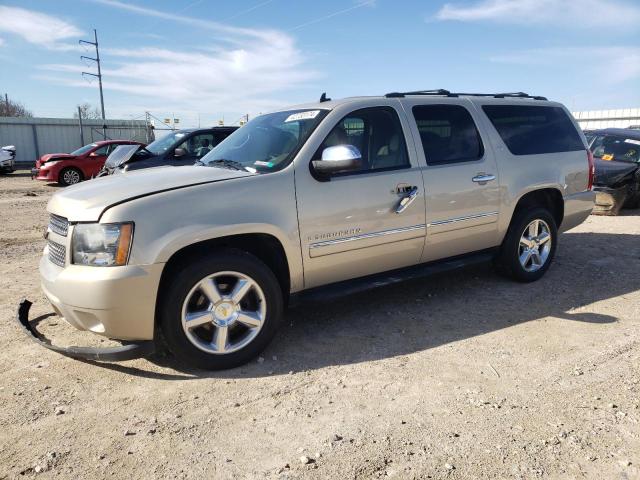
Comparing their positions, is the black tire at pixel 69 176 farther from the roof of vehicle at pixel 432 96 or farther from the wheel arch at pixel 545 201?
the wheel arch at pixel 545 201

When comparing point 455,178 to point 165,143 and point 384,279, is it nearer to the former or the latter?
point 384,279

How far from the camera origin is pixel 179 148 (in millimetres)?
9703

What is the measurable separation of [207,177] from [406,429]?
2112 millimetres

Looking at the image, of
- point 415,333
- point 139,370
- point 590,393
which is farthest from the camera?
point 415,333

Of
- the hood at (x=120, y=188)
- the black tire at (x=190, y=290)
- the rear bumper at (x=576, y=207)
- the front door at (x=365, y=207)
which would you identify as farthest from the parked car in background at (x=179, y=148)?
the rear bumper at (x=576, y=207)

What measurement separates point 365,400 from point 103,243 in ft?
6.16

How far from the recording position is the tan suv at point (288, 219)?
122 inches

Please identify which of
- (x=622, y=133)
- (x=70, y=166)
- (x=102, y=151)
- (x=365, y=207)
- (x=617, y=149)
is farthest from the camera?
(x=102, y=151)

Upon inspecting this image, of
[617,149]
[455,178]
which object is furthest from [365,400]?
[617,149]

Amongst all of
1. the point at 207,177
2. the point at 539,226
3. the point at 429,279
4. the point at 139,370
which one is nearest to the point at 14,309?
the point at 139,370

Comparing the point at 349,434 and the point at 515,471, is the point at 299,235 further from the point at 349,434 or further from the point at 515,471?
the point at 515,471

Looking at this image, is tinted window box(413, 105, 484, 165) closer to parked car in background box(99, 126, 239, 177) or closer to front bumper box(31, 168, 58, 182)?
parked car in background box(99, 126, 239, 177)

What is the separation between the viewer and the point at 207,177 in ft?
11.5

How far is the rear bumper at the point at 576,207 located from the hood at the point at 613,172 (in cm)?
425
